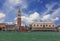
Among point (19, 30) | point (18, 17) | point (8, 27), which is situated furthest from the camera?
point (18, 17)

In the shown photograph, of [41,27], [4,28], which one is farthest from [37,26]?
[4,28]

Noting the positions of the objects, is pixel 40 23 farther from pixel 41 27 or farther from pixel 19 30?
pixel 19 30

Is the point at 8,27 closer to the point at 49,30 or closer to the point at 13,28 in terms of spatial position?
the point at 13,28

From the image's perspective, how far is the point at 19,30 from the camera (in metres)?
53.1

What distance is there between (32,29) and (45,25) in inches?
133

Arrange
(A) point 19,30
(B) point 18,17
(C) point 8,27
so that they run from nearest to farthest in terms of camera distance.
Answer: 1. (A) point 19,30
2. (C) point 8,27
3. (B) point 18,17

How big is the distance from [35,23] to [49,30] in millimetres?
3860

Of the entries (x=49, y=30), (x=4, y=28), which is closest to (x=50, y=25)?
(x=49, y=30)

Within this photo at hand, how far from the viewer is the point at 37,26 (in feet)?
190

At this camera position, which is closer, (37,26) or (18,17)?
(37,26)

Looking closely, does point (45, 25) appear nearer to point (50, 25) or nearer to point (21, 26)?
point (50, 25)

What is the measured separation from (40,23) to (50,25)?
2510 millimetres

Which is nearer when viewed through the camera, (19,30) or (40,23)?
(19,30)

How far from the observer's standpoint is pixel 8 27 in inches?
2258
